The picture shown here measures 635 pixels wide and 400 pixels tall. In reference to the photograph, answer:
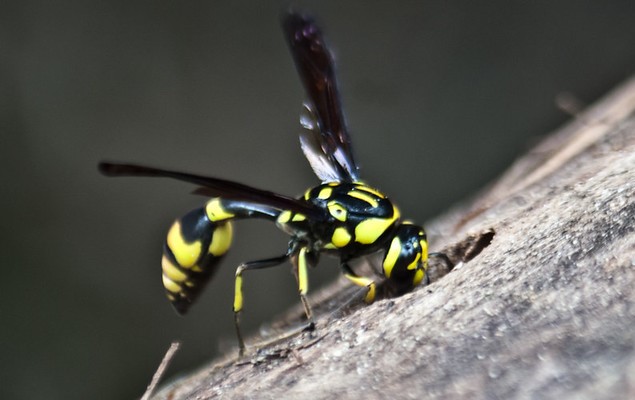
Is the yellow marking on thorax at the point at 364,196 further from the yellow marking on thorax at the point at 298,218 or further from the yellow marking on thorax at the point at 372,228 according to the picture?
the yellow marking on thorax at the point at 298,218

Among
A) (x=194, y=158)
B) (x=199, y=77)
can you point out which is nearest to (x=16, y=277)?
(x=194, y=158)

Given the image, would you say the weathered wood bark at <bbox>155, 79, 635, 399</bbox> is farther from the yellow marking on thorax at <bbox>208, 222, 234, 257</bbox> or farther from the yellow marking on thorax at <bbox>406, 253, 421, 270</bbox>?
the yellow marking on thorax at <bbox>208, 222, 234, 257</bbox>

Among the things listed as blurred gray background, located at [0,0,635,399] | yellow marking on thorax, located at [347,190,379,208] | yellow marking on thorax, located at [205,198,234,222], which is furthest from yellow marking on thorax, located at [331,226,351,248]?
blurred gray background, located at [0,0,635,399]

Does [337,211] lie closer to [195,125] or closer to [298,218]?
[298,218]

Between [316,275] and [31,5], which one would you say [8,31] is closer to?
[31,5]

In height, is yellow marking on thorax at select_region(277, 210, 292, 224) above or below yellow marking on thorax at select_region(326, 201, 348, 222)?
above

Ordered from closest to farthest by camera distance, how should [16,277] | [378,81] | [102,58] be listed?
[16,277] < [102,58] < [378,81]
